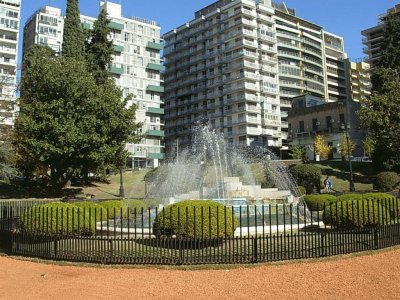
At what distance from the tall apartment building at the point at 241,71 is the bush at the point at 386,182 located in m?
53.1

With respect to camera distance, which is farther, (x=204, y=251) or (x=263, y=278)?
(x=204, y=251)

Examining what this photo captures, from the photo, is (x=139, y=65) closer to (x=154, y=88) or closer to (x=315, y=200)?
(x=154, y=88)

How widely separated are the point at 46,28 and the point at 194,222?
9505cm

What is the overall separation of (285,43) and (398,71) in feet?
191

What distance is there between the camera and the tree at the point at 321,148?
6919 centimetres

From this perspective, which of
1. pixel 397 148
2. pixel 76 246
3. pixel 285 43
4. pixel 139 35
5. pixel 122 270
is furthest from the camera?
pixel 285 43

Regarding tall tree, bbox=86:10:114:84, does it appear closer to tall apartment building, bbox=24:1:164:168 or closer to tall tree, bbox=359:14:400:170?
tall tree, bbox=359:14:400:170

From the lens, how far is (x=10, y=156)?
117 ft

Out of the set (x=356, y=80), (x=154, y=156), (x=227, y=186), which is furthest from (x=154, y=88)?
(x=227, y=186)

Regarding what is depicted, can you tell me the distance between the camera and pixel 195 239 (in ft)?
36.0

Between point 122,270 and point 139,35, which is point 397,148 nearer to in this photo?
point 122,270

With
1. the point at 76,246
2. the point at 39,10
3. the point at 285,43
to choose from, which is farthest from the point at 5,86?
the point at 285,43

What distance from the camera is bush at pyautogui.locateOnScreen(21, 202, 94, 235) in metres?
12.7

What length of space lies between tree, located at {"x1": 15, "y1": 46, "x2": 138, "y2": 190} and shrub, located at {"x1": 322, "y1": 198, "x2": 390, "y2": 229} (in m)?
25.0
